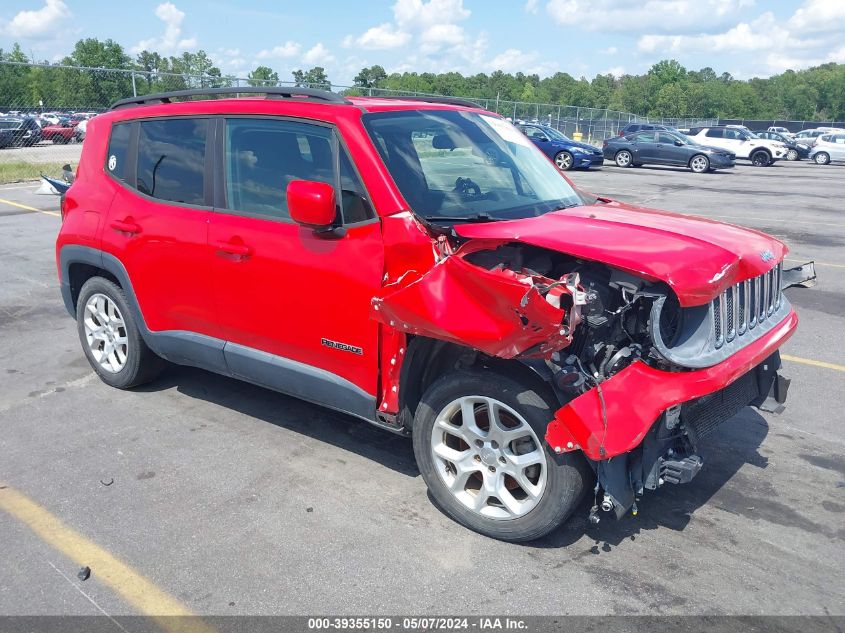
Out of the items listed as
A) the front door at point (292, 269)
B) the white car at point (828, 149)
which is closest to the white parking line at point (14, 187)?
the front door at point (292, 269)

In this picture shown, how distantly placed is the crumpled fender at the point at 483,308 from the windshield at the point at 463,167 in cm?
46

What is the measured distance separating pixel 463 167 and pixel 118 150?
7.96ft

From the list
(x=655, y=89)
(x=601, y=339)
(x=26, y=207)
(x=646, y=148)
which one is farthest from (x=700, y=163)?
(x=655, y=89)

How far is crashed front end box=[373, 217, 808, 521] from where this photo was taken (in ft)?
9.55

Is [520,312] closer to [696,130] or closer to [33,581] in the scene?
[33,581]

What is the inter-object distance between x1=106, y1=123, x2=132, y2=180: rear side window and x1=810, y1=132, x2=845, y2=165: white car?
129 ft

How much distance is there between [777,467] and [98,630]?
3.56 metres

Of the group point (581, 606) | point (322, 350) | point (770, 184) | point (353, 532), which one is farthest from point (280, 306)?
point (770, 184)

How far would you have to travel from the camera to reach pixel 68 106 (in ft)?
85.8

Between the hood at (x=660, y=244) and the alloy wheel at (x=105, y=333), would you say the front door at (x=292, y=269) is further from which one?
the alloy wheel at (x=105, y=333)

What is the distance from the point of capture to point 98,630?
2844mm

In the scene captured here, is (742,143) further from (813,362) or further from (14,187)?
(813,362)

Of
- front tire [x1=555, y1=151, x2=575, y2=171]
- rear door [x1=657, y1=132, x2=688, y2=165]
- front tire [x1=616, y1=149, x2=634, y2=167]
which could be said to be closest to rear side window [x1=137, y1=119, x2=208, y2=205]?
front tire [x1=555, y1=151, x2=575, y2=171]

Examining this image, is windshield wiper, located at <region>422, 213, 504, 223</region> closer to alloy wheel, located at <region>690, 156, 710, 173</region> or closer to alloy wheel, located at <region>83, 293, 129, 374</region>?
alloy wheel, located at <region>83, 293, 129, 374</region>
